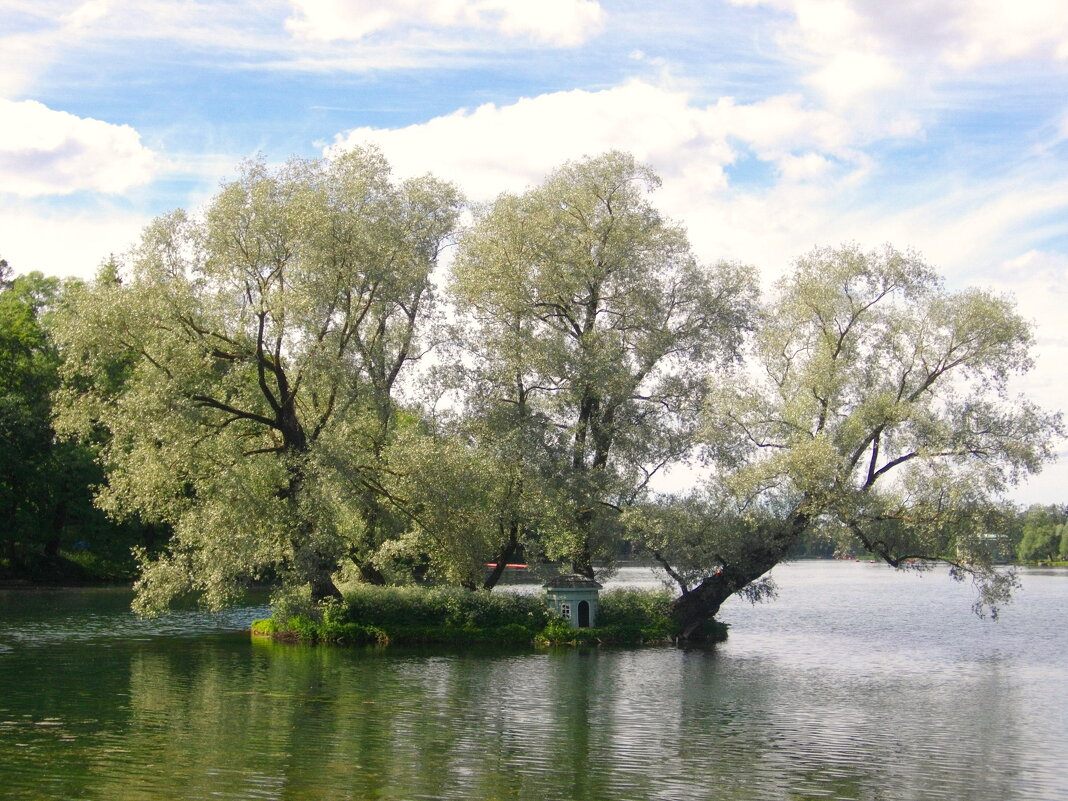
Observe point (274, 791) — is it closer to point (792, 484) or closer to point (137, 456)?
point (137, 456)

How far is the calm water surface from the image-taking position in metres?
16.5

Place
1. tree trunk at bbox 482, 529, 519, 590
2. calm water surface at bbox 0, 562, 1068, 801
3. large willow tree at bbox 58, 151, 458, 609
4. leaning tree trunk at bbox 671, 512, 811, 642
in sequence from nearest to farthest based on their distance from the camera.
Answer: calm water surface at bbox 0, 562, 1068, 801 < large willow tree at bbox 58, 151, 458, 609 < leaning tree trunk at bbox 671, 512, 811, 642 < tree trunk at bbox 482, 529, 519, 590

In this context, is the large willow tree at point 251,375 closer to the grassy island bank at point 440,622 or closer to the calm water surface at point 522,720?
the grassy island bank at point 440,622

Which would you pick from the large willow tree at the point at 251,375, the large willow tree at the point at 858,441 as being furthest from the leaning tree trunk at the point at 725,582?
the large willow tree at the point at 251,375

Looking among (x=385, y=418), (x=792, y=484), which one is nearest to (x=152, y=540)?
(x=385, y=418)

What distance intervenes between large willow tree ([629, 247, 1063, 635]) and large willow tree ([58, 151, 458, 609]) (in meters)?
11.3

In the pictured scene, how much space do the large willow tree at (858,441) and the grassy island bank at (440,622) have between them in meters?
4.12

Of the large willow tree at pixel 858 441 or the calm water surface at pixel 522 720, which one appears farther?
the large willow tree at pixel 858 441

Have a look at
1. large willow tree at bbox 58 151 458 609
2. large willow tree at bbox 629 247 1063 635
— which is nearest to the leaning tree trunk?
large willow tree at bbox 629 247 1063 635

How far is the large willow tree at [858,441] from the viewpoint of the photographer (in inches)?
1446

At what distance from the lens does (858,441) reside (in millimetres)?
39062

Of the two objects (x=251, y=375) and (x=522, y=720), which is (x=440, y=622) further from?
(x=522, y=720)

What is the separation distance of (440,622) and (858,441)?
1709 centimetres

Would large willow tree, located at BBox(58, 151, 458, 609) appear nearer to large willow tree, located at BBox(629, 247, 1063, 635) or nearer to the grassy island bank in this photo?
the grassy island bank
